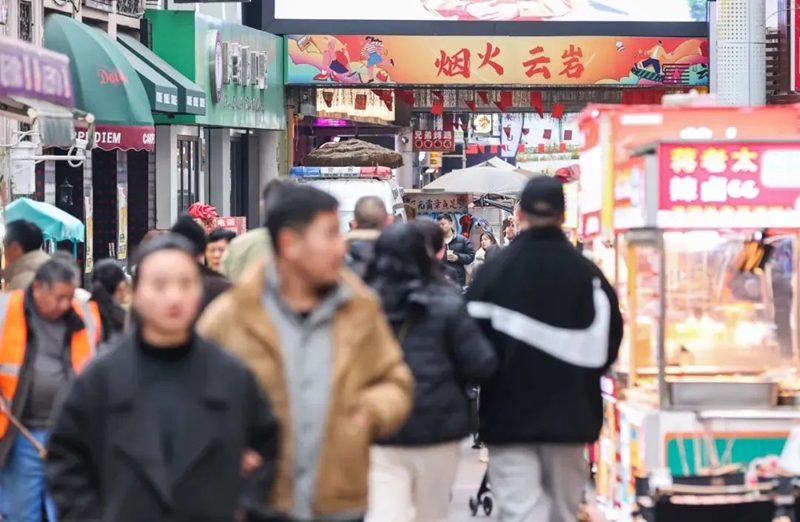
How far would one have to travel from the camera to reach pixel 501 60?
32.9m

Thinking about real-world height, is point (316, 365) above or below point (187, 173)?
below

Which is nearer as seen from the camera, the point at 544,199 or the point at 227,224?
the point at 544,199

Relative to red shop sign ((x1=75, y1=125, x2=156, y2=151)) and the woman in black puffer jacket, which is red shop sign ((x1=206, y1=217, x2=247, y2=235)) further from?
the woman in black puffer jacket

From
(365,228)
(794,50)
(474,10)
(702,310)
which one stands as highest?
(474,10)

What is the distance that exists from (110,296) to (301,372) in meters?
4.26

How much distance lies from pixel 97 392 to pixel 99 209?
21.0 metres

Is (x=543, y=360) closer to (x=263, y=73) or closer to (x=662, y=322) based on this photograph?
(x=662, y=322)

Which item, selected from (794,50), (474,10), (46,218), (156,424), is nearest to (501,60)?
(474,10)

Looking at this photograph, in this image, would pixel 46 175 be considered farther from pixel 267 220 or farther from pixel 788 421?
pixel 267 220

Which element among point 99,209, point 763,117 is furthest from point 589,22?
point 763,117

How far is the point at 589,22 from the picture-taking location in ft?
107

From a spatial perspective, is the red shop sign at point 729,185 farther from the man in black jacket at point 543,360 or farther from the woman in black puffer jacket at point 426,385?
the woman in black puffer jacket at point 426,385

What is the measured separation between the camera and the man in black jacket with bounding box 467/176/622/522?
748 centimetres

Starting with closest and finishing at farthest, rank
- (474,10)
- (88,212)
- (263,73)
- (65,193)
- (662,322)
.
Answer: (662,322) < (65,193) < (88,212) < (263,73) < (474,10)
